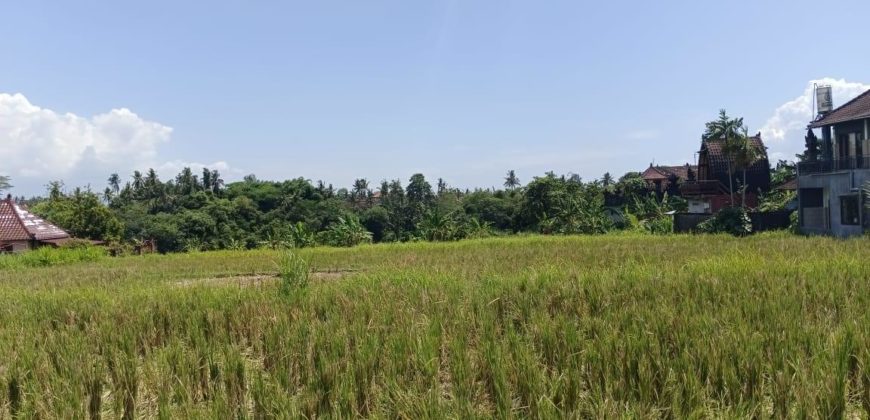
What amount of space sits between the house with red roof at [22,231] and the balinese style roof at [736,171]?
35.8 m

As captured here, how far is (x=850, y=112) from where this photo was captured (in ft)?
57.0

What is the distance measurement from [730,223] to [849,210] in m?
3.92

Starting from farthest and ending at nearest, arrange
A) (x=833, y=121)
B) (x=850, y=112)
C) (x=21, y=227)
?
Answer: (x=21, y=227) < (x=833, y=121) < (x=850, y=112)

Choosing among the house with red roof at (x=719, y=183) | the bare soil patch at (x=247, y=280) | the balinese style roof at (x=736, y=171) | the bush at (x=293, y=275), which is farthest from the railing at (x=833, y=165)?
the bush at (x=293, y=275)

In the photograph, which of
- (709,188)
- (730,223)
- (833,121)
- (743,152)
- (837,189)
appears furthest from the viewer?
(709,188)

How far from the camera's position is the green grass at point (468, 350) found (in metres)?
3.07

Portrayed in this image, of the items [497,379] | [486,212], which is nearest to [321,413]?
[497,379]

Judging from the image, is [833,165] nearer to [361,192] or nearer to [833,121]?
[833,121]

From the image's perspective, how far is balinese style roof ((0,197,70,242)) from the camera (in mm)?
25531

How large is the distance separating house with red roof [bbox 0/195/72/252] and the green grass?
23.4m

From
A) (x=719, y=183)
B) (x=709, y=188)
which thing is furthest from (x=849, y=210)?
(x=719, y=183)

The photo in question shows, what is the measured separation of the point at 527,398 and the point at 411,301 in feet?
10.1

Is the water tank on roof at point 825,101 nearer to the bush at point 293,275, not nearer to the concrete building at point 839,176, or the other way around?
the concrete building at point 839,176

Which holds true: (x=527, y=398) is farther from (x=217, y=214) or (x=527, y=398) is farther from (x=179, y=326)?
(x=217, y=214)
